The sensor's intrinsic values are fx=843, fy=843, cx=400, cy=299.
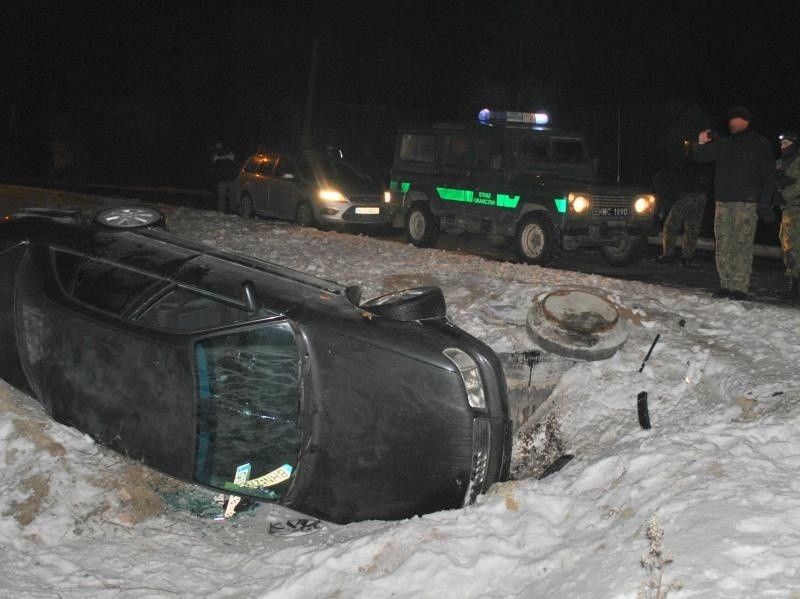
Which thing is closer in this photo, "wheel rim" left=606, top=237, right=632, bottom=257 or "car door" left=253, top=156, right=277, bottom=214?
"wheel rim" left=606, top=237, right=632, bottom=257

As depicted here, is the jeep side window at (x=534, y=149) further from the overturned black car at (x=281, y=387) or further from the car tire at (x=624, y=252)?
the overturned black car at (x=281, y=387)

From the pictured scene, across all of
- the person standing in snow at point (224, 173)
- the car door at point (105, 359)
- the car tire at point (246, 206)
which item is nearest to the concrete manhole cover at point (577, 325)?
the car door at point (105, 359)

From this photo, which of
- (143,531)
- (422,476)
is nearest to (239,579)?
(143,531)

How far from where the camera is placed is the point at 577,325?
6.17 m

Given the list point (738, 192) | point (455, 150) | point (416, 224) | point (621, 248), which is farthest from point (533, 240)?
point (738, 192)

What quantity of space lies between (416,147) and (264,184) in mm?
4661

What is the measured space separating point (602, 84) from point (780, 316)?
31635 millimetres

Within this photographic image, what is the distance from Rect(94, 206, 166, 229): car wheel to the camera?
201 inches

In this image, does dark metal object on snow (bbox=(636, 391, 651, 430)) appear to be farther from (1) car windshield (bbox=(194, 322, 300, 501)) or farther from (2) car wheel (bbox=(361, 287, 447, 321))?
(1) car windshield (bbox=(194, 322, 300, 501))

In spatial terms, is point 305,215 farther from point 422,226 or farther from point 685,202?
point 685,202

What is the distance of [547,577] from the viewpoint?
3377 millimetres

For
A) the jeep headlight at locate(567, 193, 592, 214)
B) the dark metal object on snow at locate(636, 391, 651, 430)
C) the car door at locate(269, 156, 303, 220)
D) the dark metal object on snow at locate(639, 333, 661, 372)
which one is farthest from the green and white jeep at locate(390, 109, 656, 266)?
the dark metal object on snow at locate(636, 391, 651, 430)

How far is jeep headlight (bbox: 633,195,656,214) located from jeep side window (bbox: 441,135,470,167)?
8.35ft

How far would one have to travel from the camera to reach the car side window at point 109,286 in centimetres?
433
